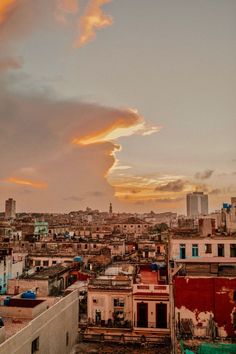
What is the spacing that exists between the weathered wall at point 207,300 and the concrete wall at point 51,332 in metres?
6.16

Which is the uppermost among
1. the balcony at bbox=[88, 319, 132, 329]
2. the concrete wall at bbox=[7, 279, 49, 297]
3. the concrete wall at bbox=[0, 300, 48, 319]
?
the concrete wall at bbox=[0, 300, 48, 319]

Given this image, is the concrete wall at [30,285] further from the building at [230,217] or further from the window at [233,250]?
the building at [230,217]

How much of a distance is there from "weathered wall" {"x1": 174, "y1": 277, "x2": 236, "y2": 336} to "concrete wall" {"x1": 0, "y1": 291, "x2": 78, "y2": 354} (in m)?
6.16

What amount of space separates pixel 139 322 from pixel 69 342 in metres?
9.98

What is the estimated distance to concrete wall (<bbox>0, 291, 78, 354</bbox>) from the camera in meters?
15.5

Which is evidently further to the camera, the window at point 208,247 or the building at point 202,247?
the window at point 208,247

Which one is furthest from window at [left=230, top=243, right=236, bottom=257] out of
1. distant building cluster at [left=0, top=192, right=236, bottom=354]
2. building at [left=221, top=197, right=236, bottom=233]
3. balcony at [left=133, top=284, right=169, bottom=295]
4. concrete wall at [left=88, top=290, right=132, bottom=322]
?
concrete wall at [left=88, top=290, right=132, bottom=322]

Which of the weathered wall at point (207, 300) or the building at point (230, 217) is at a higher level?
the building at point (230, 217)

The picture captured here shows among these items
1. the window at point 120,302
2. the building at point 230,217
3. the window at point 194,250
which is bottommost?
the window at point 120,302

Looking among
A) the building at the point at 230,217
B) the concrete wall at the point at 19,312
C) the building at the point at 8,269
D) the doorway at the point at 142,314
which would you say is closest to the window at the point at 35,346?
the concrete wall at the point at 19,312

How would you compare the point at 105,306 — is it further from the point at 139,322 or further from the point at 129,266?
the point at 129,266

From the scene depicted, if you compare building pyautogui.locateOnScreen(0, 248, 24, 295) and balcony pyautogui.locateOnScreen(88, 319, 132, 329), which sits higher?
building pyautogui.locateOnScreen(0, 248, 24, 295)

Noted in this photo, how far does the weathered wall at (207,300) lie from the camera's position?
2283 cm

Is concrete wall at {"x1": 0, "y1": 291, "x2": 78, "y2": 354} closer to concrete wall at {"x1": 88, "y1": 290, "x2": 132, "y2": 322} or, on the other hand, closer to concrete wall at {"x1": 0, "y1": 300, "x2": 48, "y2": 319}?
concrete wall at {"x1": 0, "y1": 300, "x2": 48, "y2": 319}
